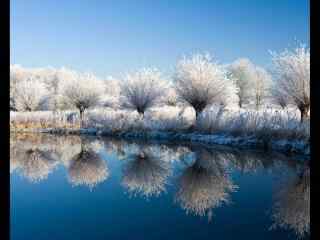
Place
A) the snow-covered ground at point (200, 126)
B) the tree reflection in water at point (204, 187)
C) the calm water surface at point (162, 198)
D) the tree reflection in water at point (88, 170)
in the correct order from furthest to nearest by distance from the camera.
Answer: the snow-covered ground at point (200, 126)
the tree reflection in water at point (88, 170)
the tree reflection in water at point (204, 187)
the calm water surface at point (162, 198)

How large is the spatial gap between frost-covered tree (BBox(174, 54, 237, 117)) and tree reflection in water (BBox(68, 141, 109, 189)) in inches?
306

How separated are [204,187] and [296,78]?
915 centimetres

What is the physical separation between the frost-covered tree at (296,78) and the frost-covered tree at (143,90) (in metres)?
9.28

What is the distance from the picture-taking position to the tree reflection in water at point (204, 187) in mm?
5781

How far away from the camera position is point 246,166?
9.63 meters

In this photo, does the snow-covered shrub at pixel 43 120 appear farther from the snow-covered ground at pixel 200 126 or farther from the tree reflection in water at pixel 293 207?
the tree reflection in water at pixel 293 207

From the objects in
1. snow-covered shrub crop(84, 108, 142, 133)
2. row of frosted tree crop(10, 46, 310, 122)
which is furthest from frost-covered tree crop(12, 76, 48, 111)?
snow-covered shrub crop(84, 108, 142, 133)

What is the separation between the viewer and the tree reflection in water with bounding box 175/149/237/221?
5781 millimetres

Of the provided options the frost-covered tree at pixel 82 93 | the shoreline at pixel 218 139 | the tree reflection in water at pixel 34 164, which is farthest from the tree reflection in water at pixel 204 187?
the frost-covered tree at pixel 82 93

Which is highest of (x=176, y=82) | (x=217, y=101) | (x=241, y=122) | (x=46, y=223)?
(x=176, y=82)

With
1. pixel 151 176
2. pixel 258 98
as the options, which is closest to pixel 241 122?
pixel 151 176

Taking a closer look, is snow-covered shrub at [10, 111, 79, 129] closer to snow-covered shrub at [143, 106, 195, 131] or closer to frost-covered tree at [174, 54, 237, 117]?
snow-covered shrub at [143, 106, 195, 131]

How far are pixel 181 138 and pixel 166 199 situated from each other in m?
11.5

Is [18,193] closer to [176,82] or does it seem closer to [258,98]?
[176,82]
